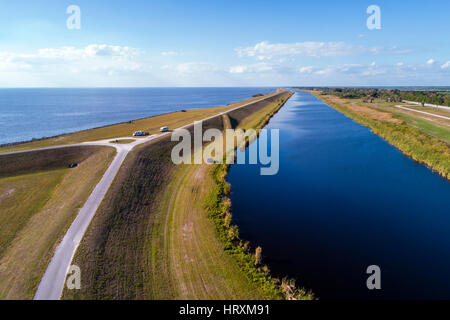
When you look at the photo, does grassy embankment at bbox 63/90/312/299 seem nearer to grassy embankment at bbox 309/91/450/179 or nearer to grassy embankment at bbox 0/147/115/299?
grassy embankment at bbox 0/147/115/299

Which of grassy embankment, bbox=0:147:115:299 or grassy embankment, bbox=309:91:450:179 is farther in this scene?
grassy embankment, bbox=309:91:450:179

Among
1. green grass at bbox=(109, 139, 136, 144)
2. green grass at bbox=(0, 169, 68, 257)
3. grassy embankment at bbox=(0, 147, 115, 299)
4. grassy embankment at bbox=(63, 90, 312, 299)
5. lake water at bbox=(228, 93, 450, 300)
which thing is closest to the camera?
grassy embankment at bbox=(63, 90, 312, 299)

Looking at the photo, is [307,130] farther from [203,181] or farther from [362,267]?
[362,267]

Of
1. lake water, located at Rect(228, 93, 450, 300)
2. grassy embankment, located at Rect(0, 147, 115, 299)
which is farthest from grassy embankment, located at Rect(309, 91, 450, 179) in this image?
grassy embankment, located at Rect(0, 147, 115, 299)

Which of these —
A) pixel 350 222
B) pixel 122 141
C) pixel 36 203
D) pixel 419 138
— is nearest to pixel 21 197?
pixel 36 203

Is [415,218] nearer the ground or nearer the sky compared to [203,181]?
nearer the ground
